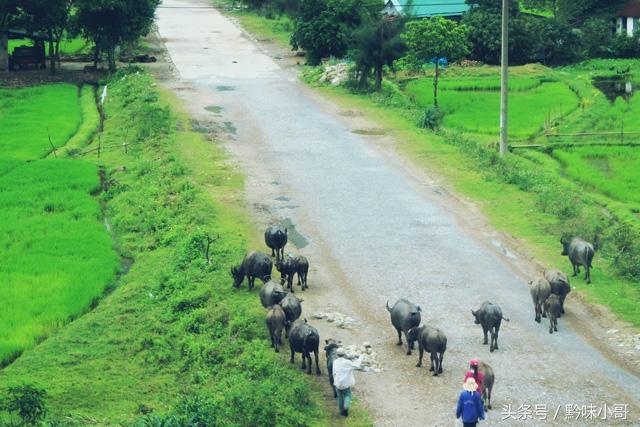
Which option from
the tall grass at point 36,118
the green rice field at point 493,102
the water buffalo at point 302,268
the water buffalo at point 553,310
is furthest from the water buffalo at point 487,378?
the tall grass at point 36,118

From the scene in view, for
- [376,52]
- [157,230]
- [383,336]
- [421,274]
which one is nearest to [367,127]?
[376,52]

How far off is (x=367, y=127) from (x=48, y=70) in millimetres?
21881

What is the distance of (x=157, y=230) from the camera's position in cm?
3228

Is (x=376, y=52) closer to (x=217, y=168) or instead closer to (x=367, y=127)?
(x=367, y=127)

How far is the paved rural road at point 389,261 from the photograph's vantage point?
2055 centimetres

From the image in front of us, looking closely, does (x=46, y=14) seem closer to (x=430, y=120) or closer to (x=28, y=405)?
(x=430, y=120)

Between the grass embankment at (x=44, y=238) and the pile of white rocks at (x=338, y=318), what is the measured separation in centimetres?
603

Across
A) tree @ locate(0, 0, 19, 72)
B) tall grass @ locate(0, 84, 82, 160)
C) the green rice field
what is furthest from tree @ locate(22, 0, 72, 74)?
the green rice field

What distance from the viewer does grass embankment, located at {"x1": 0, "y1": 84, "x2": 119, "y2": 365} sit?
86.9 ft

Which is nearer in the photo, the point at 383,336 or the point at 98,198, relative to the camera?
the point at 383,336

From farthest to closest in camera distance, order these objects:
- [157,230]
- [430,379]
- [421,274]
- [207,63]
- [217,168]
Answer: [207,63], [217,168], [157,230], [421,274], [430,379]

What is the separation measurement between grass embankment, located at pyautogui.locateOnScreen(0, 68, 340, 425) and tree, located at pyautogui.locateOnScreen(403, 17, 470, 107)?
15.0 metres

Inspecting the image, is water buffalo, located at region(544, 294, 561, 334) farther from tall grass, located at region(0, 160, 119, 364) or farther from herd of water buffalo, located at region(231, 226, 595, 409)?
tall grass, located at region(0, 160, 119, 364)

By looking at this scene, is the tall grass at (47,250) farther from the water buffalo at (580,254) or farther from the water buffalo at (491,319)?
the water buffalo at (580,254)
